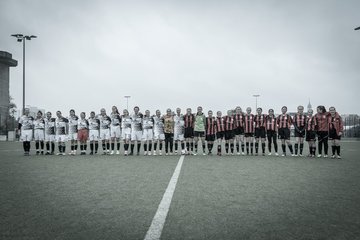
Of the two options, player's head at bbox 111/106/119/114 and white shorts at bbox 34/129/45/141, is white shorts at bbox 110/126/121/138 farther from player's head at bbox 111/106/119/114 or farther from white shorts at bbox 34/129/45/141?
white shorts at bbox 34/129/45/141

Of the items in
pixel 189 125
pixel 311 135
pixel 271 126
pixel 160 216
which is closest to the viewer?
pixel 160 216

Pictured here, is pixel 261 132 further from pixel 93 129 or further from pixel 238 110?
pixel 93 129

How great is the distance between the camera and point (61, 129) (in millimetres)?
15602

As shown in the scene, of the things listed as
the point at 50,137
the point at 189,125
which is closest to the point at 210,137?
the point at 189,125

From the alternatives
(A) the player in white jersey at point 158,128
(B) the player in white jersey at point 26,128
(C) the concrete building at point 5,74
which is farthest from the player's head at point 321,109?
(C) the concrete building at point 5,74

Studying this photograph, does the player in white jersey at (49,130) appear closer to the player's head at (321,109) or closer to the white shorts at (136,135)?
the white shorts at (136,135)

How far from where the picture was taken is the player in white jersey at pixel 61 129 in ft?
51.0

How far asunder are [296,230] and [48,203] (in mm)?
3500

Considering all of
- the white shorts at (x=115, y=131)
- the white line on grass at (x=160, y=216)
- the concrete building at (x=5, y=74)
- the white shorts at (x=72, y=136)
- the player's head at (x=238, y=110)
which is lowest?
the white line on grass at (x=160, y=216)

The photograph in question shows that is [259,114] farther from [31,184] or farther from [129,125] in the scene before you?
[31,184]

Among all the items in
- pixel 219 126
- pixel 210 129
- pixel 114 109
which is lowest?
pixel 210 129

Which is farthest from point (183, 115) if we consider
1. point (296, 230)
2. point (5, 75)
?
point (5, 75)

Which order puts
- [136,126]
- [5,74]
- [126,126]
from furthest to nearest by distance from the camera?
[5,74], [126,126], [136,126]

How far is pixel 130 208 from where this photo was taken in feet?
15.9
